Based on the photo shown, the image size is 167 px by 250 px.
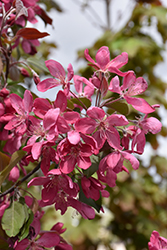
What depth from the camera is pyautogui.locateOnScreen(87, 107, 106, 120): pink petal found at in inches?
22.5

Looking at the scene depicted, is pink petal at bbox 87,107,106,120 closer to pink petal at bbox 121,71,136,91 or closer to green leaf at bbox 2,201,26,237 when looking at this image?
pink petal at bbox 121,71,136,91

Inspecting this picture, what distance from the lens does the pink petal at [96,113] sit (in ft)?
1.88

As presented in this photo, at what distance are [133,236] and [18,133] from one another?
2154 millimetres

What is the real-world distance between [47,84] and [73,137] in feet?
0.66

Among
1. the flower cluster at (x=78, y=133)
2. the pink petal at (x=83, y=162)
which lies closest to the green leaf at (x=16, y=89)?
the flower cluster at (x=78, y=133)

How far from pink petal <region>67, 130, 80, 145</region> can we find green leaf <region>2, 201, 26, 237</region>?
268mm

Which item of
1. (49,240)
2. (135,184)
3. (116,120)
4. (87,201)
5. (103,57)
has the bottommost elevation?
(135,184)

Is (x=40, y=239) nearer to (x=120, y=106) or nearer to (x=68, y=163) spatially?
(x=68, y=163)

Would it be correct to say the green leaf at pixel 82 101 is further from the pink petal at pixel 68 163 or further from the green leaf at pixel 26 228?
the green leaf at pixel 26 228

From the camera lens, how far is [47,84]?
69cm

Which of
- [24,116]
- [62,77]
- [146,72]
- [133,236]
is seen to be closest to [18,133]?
[24,116]

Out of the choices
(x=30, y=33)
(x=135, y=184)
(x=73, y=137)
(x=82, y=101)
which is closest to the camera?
(x=73, y=137)

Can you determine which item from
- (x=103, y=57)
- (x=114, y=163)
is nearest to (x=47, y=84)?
(x=103, y=57)

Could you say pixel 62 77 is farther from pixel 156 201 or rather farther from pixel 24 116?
pixel 156 201
